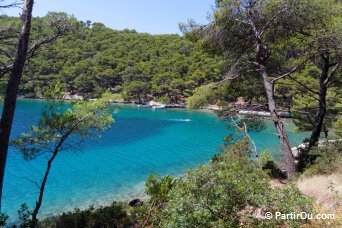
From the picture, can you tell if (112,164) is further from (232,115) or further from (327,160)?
(327,160)

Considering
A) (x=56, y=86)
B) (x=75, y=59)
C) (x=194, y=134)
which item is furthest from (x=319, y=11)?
(x=75, y=59)

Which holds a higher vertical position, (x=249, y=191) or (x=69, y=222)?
(x=249, y=191)

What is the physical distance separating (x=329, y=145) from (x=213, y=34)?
5932 mm

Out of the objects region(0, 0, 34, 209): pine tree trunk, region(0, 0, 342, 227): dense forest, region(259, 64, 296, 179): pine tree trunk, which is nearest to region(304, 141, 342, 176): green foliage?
region(0, 0, 342, 227): dense forest

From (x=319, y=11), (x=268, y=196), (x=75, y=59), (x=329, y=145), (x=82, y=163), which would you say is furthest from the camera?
(x=75, y=59)

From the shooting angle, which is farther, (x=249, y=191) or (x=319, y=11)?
(x=319, y=11)

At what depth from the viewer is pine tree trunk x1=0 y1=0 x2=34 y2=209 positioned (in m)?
6.06

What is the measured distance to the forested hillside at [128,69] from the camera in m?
67.9

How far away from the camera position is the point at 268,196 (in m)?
4.31

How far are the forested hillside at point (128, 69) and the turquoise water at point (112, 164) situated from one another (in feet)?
83.9

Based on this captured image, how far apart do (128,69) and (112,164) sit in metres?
58.7

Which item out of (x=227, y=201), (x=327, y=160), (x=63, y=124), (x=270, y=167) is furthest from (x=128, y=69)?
(x=227, y=201)

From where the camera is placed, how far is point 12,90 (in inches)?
245

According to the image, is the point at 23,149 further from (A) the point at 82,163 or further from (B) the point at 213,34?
(A) the point at 82,163
